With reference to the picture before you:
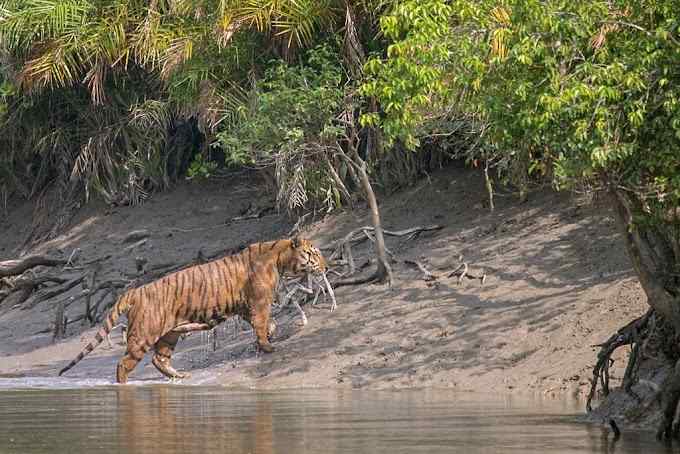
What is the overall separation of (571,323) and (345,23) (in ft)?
19.8

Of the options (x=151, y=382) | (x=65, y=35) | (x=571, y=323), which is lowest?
(x=151, y=382)

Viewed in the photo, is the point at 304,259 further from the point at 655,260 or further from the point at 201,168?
the point at 655,260

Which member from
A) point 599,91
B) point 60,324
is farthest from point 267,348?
point 599,91

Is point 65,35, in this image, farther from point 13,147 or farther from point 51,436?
point 51,436

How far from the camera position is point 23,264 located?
77.5 feet

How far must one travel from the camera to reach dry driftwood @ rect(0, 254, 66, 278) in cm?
2345

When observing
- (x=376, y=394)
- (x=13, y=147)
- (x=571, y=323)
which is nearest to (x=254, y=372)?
(x=376, y=394)

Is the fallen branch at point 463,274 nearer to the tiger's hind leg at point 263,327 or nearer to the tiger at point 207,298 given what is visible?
the tiger at point 207,298

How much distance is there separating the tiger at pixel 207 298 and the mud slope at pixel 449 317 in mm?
462

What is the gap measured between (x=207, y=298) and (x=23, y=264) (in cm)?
680

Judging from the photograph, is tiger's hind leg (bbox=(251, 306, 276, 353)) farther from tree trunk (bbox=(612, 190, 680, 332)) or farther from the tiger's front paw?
tree trunk (bbox=(612, 190, 680, 332))

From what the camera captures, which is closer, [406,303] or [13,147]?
[406,303]

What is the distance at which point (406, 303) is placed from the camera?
57.1 feet

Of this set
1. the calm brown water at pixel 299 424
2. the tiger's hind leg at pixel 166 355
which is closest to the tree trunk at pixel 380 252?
the tiger's hind leg at pixel 166 355
